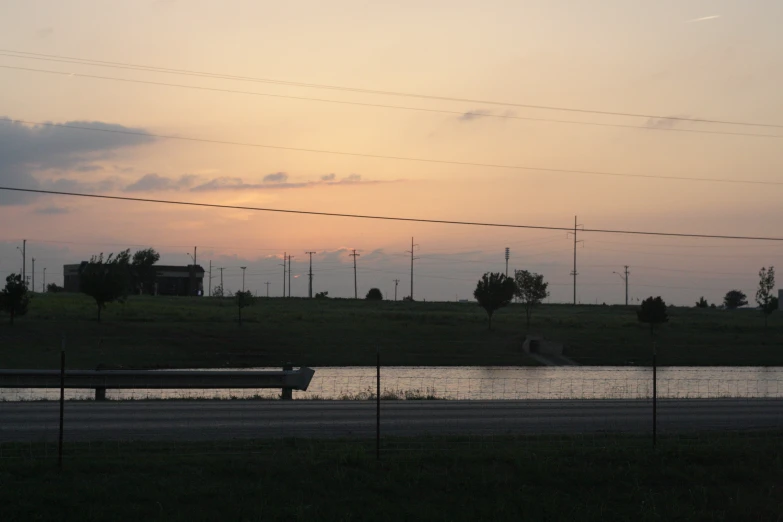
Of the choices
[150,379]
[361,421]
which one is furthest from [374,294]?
[361,421]

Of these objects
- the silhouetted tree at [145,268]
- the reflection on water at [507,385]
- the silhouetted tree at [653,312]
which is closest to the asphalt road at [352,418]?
the reflection on water at [507,385]

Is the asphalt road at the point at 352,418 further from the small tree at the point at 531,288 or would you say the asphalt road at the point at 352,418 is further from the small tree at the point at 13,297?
the small tree at the point at 531,288

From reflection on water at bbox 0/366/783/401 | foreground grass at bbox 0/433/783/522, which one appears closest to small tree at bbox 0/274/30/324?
reflection on water at bbox 0/366/783/401

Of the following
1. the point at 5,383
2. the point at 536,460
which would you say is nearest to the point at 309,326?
the point at 5,383

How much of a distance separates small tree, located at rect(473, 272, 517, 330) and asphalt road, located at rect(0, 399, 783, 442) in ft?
129

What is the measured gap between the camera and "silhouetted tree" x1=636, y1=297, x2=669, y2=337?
60.2m

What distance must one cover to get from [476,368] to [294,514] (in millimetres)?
35327

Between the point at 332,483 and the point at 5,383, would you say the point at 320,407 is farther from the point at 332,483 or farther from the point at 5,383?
the point at 332,483

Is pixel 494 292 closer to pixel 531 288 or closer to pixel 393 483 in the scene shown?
pixel 531 288

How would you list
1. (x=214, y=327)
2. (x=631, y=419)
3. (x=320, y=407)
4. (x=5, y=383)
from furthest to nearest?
(x=214, y=327) → (x=5, y=383) → (x=320, y=407) → (x=631, y=419)

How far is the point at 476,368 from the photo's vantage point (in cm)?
4412

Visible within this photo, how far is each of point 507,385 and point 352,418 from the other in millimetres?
15597

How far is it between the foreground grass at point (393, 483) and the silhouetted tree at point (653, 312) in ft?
160

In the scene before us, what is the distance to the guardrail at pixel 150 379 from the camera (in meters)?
22.0
